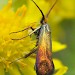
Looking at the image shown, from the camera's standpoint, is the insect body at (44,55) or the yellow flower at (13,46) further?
the yellow flower at (13,46)

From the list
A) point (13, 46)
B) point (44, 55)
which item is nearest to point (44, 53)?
point (44, 55)

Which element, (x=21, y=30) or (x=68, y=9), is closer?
(x=21, y=30)

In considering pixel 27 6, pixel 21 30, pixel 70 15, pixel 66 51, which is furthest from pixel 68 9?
pixel 21 30

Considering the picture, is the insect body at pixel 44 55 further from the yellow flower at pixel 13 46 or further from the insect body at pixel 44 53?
the yellow flower at pixel 13 46

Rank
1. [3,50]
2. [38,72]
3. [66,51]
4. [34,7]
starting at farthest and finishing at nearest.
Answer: [66,51]
[34,7]
[3,50]
[38,72]

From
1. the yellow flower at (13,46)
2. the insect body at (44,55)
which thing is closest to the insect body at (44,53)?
the insect body at (44,55)

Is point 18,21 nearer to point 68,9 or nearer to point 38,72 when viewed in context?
point 38,72

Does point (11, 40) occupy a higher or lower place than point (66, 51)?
higher

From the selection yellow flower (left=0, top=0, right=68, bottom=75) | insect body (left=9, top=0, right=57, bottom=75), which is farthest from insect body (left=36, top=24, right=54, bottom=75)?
yellow flower (left=0, top=0, right=68, bottom=75)

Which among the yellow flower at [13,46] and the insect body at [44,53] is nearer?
the insect body at [44,53]
